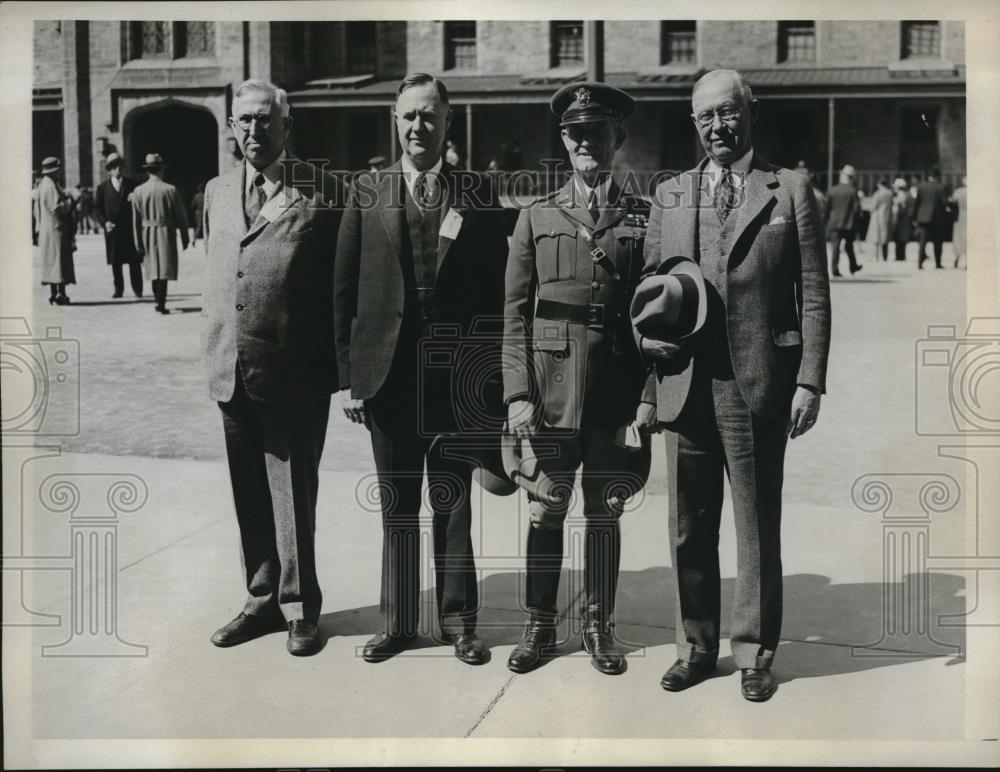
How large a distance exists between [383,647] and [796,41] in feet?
68.5

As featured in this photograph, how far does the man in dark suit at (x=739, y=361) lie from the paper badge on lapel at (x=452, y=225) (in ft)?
2.42

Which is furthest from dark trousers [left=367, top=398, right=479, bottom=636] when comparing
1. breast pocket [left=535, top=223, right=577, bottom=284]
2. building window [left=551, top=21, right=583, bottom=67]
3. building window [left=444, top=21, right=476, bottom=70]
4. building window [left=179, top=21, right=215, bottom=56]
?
building window [left=551, top=21, right=583, bottom=67]

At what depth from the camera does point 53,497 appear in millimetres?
4996

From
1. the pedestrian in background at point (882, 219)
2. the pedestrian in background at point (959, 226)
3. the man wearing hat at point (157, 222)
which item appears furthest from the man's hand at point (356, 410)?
the pedestrian in background at point (882, 219)

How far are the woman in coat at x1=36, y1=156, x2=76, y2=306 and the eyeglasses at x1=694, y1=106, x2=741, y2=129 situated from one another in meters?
3.38

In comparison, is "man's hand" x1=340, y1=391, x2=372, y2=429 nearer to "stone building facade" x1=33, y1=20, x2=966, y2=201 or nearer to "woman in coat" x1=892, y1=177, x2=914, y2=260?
"stone building facade" x1=33, y1=20, x2=966, y2=201

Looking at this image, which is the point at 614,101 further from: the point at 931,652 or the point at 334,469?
the point at 334,469

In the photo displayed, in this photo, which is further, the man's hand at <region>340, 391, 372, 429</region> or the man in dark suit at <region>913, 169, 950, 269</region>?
the man in dark suit at <region>913, 169, 950, 269</region>

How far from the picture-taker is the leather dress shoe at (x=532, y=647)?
4.66 meters

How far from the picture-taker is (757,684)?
4465 millimetres

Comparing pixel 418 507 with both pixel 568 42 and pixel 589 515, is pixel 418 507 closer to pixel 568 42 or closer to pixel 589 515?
pixel 589 515

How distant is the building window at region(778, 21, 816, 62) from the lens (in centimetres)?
2050

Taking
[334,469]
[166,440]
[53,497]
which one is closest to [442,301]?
[53,497]

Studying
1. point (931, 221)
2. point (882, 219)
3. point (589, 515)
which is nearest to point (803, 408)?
point (589, 515)
